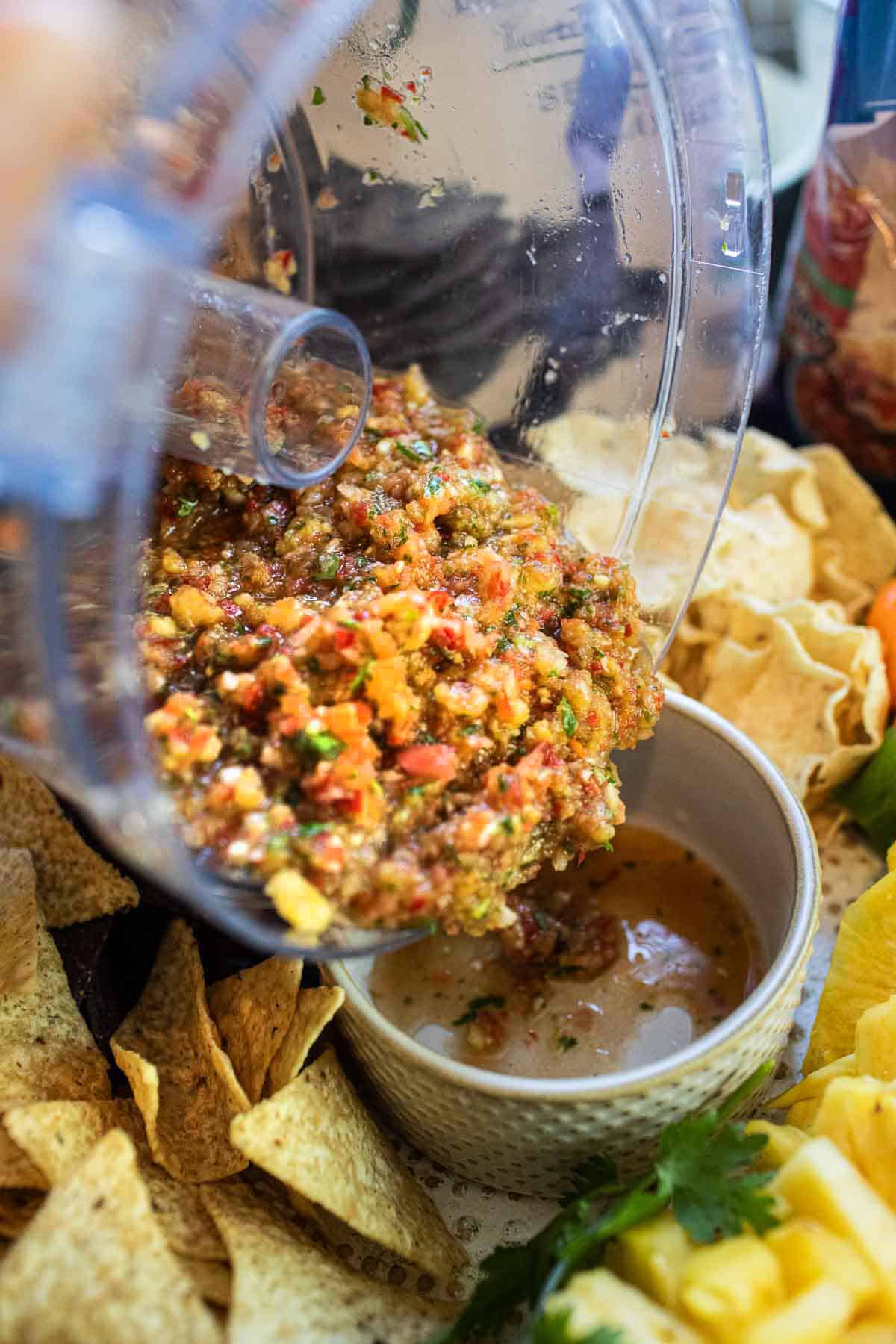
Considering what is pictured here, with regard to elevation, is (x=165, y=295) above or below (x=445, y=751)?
above

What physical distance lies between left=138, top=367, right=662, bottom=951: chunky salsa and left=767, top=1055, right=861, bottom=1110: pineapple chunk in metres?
0.38

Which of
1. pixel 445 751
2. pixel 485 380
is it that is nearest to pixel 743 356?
pixel 485 380

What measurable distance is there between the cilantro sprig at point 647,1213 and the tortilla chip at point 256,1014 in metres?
0.37

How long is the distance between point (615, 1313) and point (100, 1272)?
0.50 metres

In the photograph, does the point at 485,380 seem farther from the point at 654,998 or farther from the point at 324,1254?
the point at 324,1254

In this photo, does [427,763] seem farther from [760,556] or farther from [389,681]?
[760,556]

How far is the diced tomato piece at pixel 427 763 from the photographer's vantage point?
119cm

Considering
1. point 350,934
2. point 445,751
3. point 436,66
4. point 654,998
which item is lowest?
point 654,998

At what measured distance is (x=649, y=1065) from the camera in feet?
4.19

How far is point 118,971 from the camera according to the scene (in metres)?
1.70

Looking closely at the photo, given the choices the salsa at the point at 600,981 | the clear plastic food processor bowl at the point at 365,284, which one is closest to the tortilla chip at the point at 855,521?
the clear plastic food processor bowl at the point at 365,284

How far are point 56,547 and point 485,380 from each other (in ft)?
3.42

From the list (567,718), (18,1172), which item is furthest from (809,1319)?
(18,1172)

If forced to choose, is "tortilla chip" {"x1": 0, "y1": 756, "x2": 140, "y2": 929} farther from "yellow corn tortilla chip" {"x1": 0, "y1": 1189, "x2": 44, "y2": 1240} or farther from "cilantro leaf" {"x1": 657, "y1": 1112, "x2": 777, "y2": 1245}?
"cilantro leaf" {"x1": 657, "y1": 1112, "x2": 777, "y2": 1245}
